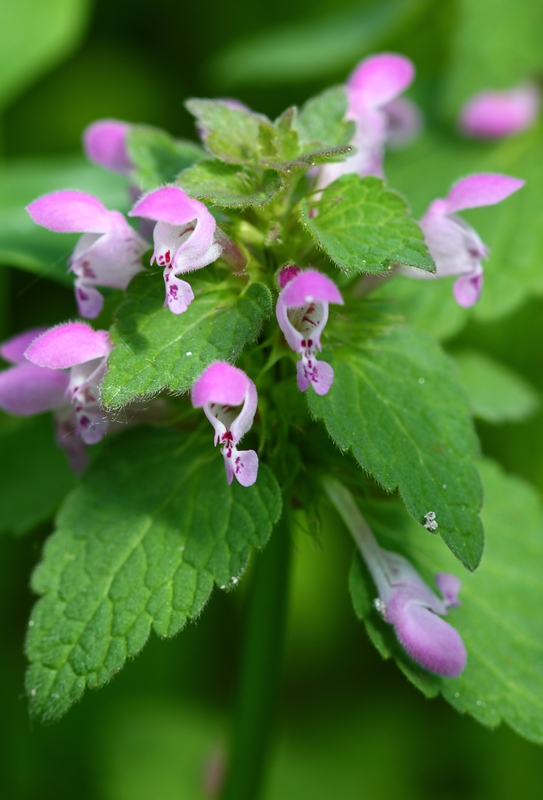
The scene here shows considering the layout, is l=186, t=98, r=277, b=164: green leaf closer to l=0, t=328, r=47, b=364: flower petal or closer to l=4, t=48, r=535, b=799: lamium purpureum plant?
l=4, t=48, r=535, b=799: lamium purpureum plant

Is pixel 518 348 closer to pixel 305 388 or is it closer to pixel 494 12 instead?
pixel 494 12

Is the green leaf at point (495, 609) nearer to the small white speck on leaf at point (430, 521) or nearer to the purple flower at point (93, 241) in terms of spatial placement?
the small white speck on leaf at point (430, 521)

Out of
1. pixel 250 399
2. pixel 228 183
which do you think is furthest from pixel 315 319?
pixel 228 183

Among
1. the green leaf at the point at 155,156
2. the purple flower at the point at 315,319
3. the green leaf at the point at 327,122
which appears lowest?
the purple flower at the point at 315,319

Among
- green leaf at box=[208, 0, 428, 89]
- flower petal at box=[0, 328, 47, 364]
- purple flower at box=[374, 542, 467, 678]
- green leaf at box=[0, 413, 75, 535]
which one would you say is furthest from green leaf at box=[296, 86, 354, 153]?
green leaf at box=[208, 0, 428, 89]

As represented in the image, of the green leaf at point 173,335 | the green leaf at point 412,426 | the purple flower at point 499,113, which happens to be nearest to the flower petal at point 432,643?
the green leaf at point 412,426

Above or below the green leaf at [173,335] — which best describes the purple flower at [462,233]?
below
